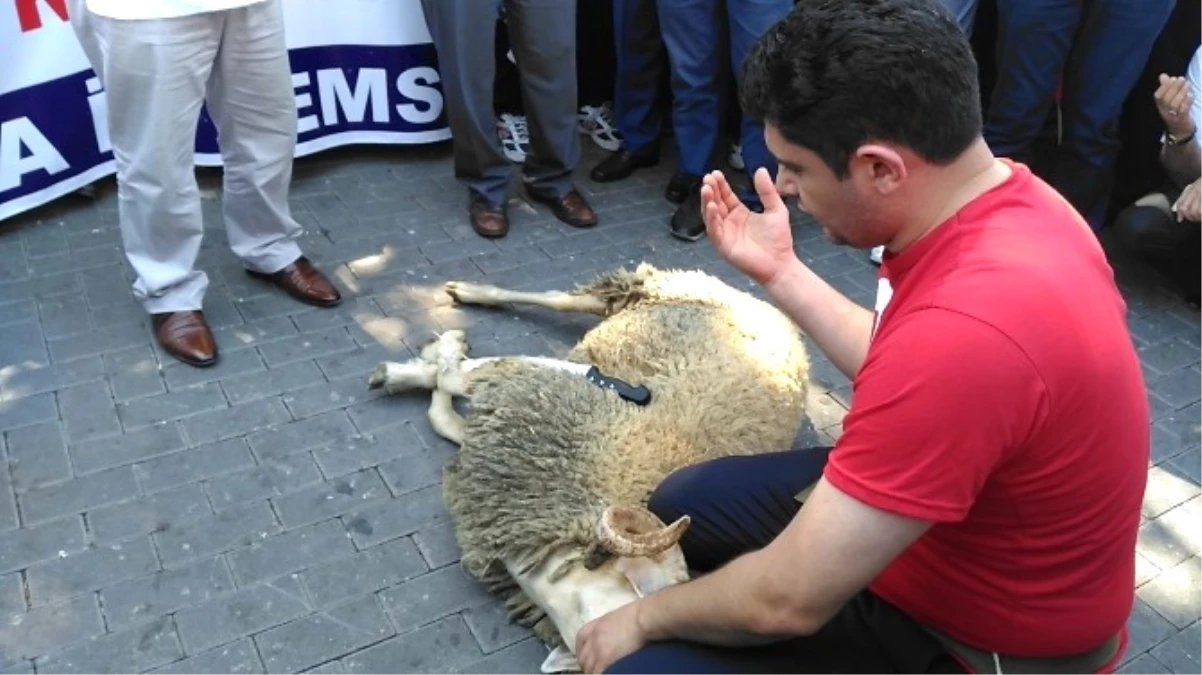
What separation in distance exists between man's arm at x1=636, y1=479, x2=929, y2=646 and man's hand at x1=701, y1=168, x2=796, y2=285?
2.32ft

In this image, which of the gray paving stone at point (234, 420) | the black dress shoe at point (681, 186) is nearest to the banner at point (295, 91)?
the black dress shoe at point (681, 186)

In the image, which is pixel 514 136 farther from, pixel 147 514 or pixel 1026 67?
pixel 147 514

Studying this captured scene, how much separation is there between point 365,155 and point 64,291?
1.61 m

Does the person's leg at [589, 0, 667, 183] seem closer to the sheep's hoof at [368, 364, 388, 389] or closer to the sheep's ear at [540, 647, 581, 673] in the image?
the sheep's hoof at [368, 364, 388, 389]

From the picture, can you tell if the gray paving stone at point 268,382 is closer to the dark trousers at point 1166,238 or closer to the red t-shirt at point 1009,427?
the red t-shirt at point 1009,427

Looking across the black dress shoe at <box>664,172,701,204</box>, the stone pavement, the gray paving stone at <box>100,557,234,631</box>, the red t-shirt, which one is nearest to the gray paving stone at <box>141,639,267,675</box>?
the stone pavement

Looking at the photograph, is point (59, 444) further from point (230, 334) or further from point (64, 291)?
point (64, 291)

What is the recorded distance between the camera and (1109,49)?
4.17 m

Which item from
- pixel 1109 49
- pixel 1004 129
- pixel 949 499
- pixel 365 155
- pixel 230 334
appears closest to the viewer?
pixel 949 499

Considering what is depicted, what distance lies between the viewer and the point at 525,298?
3760 millimetres

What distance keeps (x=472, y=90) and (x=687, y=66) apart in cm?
88

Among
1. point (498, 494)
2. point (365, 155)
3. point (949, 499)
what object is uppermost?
point (949, 499)

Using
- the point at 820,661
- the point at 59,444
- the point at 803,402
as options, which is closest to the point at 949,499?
the point at 820,661

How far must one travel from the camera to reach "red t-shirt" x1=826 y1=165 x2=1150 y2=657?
148 cm
